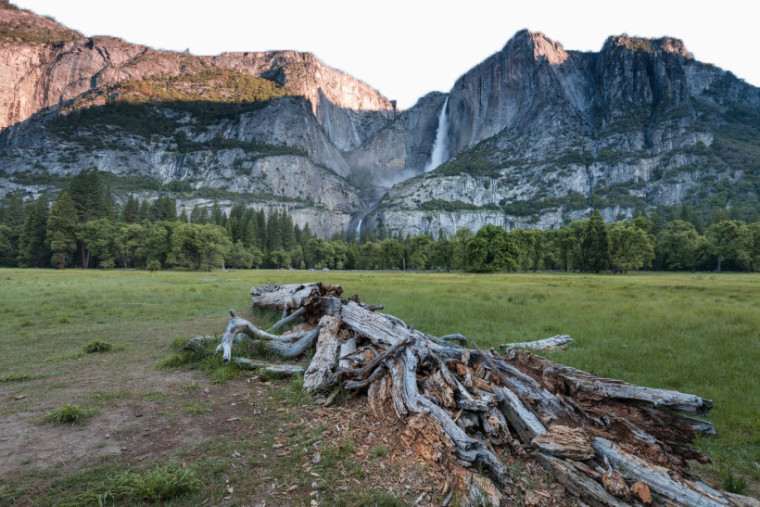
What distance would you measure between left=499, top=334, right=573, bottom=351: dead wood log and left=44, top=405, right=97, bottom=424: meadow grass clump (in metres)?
10.3

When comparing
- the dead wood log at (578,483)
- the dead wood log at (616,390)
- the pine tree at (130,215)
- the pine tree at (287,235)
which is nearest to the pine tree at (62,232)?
the pine tree at (130,215)

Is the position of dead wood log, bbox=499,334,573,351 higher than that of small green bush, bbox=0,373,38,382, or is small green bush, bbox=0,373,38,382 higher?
dead wood log, bbox=499,334,573,351

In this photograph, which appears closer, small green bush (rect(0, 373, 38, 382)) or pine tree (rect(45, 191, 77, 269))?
small green bush (rect(0, 373, 38, 382))

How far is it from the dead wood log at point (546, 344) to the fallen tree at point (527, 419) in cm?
315

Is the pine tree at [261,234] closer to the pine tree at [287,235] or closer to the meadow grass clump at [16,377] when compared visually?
the pine tree at [287,235]

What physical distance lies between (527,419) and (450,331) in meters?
7.98

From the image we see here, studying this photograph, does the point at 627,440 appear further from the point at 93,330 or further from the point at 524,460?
the point at 93,330

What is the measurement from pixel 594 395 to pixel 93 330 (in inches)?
654

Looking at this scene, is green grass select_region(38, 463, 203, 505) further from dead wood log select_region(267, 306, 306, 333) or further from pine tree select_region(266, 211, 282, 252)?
pine tree select_region(266, 211, 282, 252)

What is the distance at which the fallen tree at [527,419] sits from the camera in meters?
3.93

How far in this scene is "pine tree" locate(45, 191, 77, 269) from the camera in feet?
226

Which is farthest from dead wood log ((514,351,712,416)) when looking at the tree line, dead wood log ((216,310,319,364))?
the tree line

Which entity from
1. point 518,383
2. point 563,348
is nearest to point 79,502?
point 518,383

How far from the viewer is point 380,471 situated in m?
4.51
